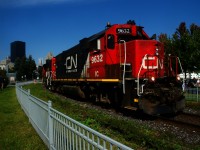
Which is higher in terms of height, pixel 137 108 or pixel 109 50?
pixel 109 50

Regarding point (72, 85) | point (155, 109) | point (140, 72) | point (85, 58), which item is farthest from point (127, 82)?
point (72, 85)

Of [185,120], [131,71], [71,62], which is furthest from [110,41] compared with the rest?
[71,62]

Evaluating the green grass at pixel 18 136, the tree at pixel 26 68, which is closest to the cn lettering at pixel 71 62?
the green grass at pixel 18 136

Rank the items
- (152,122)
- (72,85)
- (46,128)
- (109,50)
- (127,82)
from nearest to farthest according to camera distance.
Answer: (46,128) → (152,122) → (127,82) → (109,50) → (72,85)

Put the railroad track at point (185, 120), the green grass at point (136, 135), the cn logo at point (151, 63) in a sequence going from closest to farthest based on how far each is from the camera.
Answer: the green grass at point (136, 135)
the railroad track at point (185, 120)
the cn logo at point (151, 63)

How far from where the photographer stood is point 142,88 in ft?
40.6

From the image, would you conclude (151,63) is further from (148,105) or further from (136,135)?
(136,135)

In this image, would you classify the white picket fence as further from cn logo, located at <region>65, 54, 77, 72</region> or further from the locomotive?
cn logo, located at <region>65, 54, 77, 72</region>

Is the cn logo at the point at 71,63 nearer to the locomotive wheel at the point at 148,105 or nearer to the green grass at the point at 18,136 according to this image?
the green grass at the point at 18,136

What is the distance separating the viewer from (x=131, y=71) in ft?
44.6

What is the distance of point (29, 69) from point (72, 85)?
9092 centimetres

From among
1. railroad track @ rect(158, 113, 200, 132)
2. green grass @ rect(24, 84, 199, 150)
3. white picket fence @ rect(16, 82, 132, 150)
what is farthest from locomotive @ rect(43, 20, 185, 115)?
white picket fence @ rect(16, 82, 132, 150)

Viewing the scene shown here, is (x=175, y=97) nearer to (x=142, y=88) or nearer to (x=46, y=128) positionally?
(x=142, y=88)

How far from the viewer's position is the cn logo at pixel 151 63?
13.5 metres
